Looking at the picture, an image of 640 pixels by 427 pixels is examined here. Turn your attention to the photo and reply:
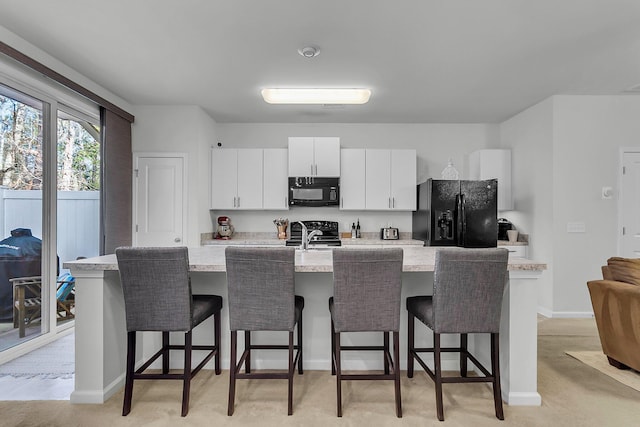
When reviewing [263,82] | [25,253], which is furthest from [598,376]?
[25,253]

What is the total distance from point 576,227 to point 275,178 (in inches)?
149

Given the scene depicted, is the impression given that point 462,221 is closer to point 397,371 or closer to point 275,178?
point 275,178

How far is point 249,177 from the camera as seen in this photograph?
457 cm

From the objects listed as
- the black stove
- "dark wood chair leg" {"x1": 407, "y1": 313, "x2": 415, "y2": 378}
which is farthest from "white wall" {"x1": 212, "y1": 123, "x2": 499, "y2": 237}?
"dark wood chair leg" {"x1": 407, "y1": 313, "x2": 415, "y2": 378}

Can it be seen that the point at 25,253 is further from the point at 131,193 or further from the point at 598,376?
the point at 598,376

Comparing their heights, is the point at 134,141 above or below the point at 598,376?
above

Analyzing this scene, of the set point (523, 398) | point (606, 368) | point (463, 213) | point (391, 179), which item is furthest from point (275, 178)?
point (606, 368)

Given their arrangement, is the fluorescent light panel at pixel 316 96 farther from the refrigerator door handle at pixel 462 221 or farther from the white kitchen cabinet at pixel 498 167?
the white kitchen cabinet at pixel 498 167

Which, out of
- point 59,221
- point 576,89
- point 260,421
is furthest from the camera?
point 576,89

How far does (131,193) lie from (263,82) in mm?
2220

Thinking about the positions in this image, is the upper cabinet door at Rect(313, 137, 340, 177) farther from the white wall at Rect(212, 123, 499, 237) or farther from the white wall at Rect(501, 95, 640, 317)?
the white wall at Rect(501, 95, 640, 317)

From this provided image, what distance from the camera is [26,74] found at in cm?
279

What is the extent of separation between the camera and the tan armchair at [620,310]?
2.31 metres

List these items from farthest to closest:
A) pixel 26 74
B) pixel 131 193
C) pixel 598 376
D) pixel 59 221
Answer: pixel 131 193, pixel 59 221, pixel 26 74, pixel 598 376
